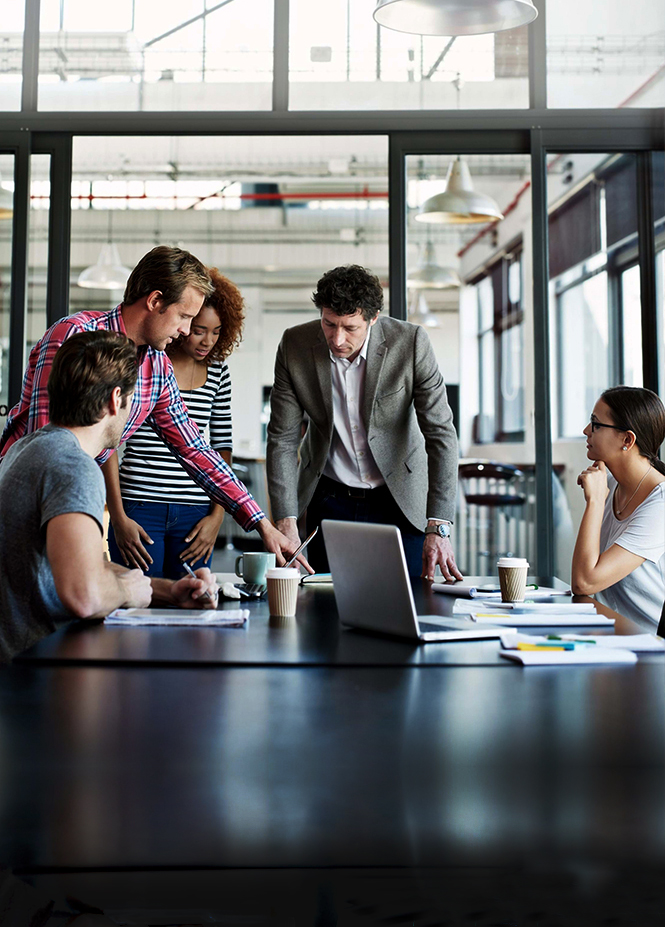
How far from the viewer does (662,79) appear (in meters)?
3.69

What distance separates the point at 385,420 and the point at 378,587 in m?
1.32

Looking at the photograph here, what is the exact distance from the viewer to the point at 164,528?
254 centimetres

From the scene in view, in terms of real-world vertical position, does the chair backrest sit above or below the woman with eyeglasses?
above

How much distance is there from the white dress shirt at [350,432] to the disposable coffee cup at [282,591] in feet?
3.47

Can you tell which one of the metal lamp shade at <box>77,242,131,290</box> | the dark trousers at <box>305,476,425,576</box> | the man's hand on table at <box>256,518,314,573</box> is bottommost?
the man's hand on table at <box>256,518,314,573</box>

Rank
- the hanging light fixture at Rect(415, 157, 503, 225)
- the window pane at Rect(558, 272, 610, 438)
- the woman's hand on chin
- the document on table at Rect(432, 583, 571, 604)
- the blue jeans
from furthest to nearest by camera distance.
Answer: the hanging light fixture at Rect(415, 157, 503, 225) → the window pane at Rect(558, 272, 610, 438) → the blue jeans → the woman's hand on chin → the document on table at Rect(432, 583, 571, 604)

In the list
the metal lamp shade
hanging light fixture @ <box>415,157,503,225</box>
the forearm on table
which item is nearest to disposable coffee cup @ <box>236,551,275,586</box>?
the forearm on table

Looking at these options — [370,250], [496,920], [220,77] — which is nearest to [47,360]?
[496,920]

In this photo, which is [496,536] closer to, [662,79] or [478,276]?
[662,79]

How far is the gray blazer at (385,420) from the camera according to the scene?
2637 millimetres

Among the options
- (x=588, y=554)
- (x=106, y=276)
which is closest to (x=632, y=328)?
(x=588, y=554)

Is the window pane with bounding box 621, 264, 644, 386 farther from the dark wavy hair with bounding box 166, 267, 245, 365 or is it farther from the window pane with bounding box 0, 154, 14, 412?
the window pane with bounding box 0, 154, 14, 412

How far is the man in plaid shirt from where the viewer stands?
212 centimetres

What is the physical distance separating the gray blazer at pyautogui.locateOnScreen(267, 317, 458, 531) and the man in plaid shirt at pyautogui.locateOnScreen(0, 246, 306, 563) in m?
0.30
